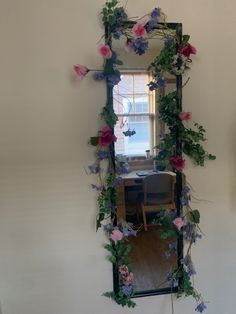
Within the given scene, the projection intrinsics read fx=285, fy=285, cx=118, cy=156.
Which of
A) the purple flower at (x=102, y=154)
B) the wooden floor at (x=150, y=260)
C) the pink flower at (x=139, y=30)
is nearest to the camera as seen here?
the pink flower at (x=139, y=30)

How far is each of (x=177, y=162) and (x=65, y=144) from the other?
1.96 feet

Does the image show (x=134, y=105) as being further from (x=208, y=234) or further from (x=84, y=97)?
(x=208, y=234)

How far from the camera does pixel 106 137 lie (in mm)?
1429

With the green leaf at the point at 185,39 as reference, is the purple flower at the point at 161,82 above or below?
below

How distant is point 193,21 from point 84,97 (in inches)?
27.9

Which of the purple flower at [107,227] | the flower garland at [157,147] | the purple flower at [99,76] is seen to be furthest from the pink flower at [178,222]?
the purple flower at [99,76]

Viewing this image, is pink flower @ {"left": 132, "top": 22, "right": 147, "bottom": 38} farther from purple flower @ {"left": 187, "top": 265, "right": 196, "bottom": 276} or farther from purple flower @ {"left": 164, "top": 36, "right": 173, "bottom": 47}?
purple flower @ {"left": 187, "top": 265, "right": 196, "bottom": 276}

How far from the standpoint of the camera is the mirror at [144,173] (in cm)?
149

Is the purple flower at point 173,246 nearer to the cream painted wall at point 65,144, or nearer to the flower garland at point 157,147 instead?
the flower garland at point 157,147

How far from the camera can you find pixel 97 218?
1536mm

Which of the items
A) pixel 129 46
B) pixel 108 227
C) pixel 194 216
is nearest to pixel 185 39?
pixel 129 46

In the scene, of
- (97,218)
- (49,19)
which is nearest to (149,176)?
(97,218)

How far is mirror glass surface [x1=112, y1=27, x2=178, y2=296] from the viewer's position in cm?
149

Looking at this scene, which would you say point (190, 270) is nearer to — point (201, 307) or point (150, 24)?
point (201, 307)
